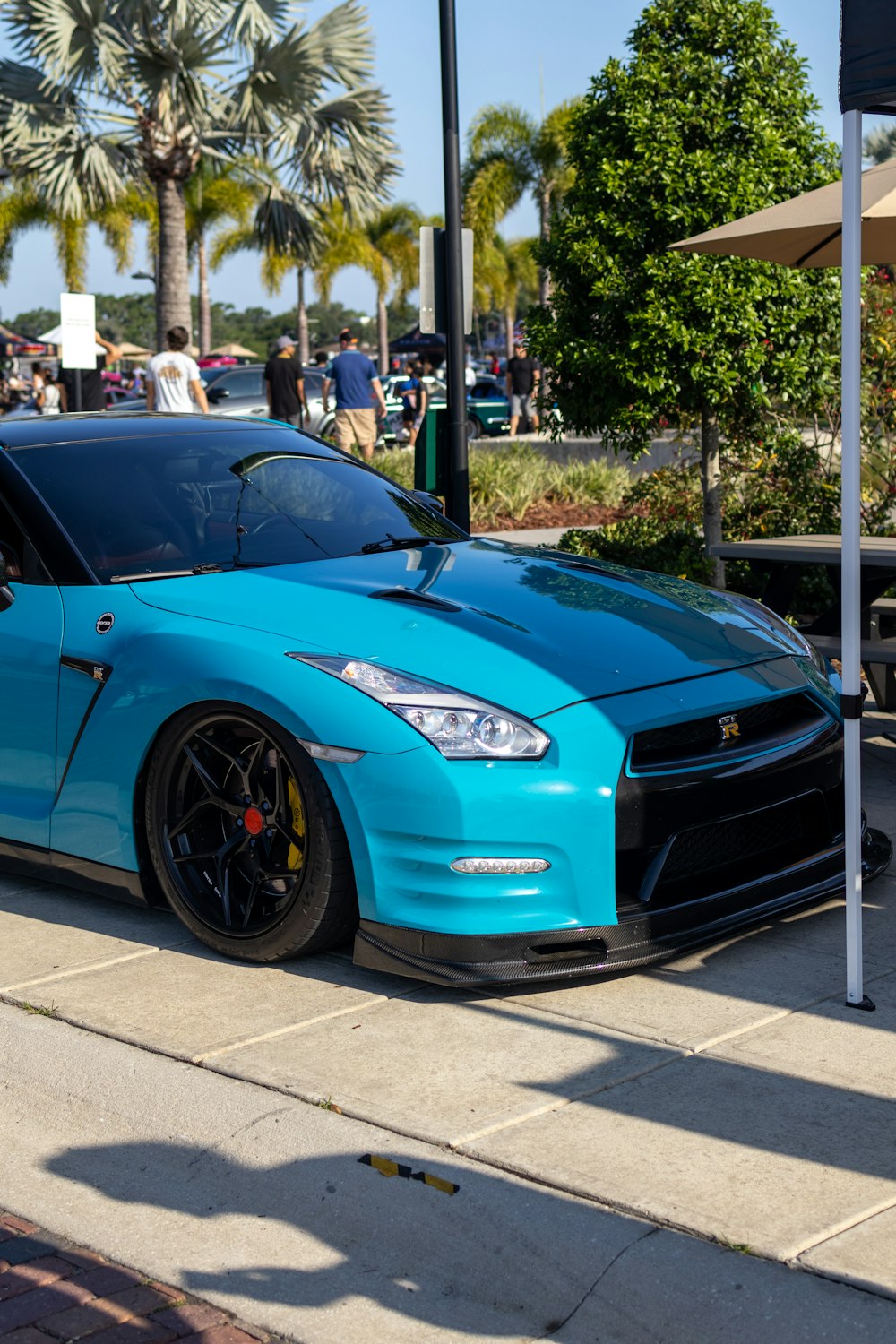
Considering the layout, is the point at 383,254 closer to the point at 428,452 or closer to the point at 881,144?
the point at 881,144

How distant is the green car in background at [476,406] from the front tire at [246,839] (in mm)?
23870

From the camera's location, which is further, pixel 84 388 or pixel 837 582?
pixel 84 388

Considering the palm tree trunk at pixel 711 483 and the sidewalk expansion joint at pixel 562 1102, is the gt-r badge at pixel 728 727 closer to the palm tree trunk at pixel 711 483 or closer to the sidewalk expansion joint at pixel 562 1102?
the sidewalk expansion joint at pixel 562 1102

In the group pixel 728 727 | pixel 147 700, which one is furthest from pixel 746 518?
pixel 147 700

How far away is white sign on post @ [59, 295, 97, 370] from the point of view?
50.8ft

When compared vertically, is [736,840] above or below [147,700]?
below

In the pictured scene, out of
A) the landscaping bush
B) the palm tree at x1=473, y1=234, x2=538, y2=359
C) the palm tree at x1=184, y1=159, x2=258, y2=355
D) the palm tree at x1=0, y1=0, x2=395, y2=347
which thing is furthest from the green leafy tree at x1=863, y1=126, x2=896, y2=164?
the landscaping bush

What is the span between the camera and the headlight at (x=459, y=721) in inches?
164

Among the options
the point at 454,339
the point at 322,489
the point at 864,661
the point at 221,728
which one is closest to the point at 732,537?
the point at 454,339

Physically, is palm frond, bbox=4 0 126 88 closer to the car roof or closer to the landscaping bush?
the landscaping bush

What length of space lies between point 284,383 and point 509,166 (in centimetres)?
3033

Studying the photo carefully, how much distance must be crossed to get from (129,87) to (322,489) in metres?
20.3

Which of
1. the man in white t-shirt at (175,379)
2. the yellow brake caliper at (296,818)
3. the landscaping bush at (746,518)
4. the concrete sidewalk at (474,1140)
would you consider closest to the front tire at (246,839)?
the yellow brake caliper at (296,818)

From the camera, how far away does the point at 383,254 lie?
214 ft
